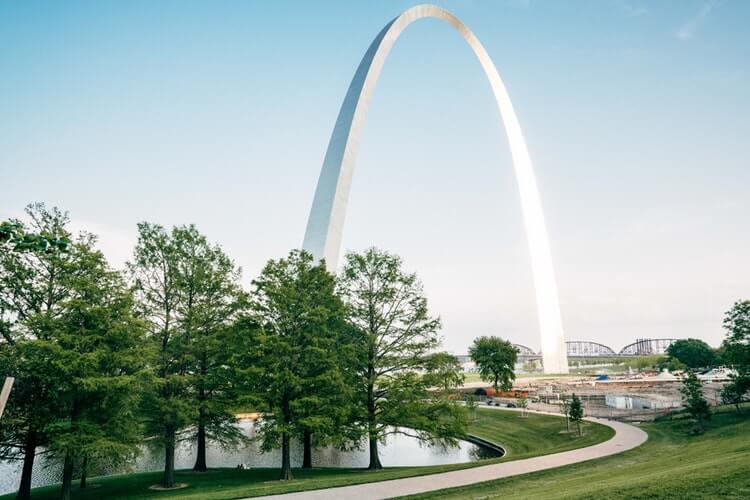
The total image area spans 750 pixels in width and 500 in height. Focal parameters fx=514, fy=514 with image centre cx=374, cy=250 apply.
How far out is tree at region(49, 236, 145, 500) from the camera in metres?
16.0

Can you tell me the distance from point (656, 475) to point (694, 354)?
95263mm

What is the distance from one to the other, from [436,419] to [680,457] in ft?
29.0

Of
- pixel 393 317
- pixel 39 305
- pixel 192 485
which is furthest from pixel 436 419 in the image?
pixel 39 305

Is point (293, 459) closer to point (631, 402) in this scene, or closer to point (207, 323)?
point (207, 323)

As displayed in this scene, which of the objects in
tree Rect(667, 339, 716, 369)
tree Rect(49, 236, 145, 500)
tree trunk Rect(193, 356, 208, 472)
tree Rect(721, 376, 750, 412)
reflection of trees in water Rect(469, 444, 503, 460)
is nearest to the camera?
tree Rect(49, 236, 145, 500)

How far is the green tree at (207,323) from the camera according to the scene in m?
20.8

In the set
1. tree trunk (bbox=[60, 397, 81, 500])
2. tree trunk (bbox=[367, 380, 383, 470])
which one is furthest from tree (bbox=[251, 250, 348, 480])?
tree trunk (bbox=[60, 397, 81, 500])

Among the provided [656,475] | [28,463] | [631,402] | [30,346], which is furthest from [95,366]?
[631,402]

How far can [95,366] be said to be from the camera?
1619 cm

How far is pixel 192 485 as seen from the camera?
62.6ft

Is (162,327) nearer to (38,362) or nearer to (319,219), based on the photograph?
(38,362)

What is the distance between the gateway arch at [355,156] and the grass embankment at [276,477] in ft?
39.1

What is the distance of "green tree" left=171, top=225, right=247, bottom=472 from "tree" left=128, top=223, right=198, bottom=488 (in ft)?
0.75

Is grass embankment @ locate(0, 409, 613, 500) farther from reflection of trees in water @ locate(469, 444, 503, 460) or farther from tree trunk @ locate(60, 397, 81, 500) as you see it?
→ tree trunk @ locate(60, 397, 81, 500)
